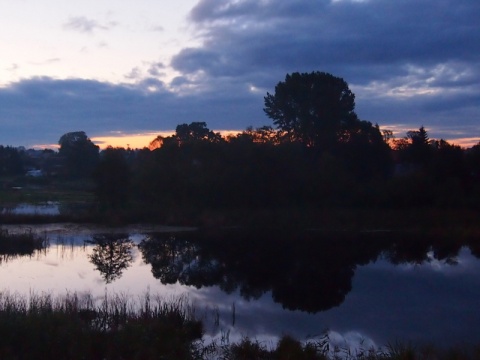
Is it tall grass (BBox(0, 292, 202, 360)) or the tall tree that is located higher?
the tall tree

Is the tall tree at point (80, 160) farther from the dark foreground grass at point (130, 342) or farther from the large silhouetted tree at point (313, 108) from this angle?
the dark foreground grass at point (130, 342)

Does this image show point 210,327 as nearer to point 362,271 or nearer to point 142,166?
point 362,271

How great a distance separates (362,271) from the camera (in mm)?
26688

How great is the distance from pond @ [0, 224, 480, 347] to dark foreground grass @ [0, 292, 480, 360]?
1.52 meters

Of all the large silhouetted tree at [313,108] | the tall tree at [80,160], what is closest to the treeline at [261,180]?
the large silhouetted tree at [313,108]

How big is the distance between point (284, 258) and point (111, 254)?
792 cm

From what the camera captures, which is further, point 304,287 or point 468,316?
point 304,287

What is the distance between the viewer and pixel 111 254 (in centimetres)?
3008

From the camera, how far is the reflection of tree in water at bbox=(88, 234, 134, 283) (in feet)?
83.9

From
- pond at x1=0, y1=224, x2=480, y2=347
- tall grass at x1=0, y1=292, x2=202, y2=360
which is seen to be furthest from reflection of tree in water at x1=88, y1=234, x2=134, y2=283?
tall grass at x1=0, y1=292, x2=202, y2=360

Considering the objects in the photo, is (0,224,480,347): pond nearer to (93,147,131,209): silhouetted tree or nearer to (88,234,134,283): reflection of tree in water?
(88,234,134,283): reflection of tree in water

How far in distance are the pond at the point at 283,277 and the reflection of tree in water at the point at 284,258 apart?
0.05 meters

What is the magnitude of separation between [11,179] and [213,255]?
56.8 m

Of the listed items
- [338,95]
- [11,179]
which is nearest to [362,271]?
[338,95]
